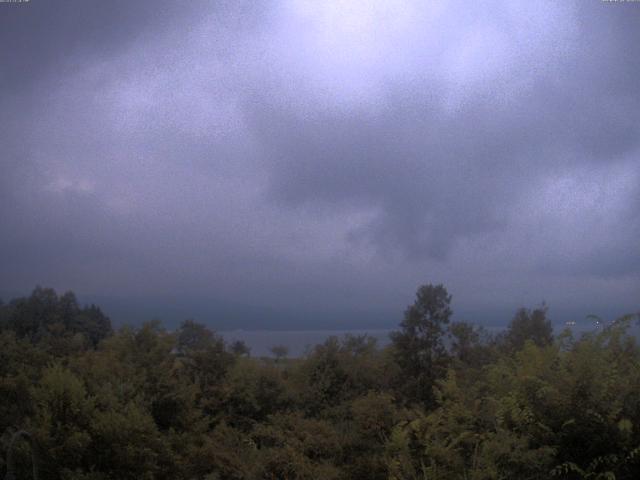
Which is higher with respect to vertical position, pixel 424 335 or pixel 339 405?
pixel 424 335

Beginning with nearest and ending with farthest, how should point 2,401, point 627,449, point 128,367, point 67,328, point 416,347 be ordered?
point 627,449
point 2,401
point 128,367
point 416,347
point 67,328

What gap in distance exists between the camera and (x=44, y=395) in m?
8.52

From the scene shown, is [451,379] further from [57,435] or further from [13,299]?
[13,299]

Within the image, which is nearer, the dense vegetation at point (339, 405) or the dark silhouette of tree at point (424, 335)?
the dense vegetation at point (339, 405)

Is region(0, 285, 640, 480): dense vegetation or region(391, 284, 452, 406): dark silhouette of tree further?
region(391, 284, 452, 406): dark silhouette of tree

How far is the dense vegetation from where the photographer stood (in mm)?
6098

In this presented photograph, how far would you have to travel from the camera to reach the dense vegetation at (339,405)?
6.10 m

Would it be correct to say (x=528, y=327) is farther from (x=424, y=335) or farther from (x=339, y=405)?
(x=339, y=405)

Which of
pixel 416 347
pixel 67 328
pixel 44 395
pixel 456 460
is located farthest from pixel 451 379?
pixel 67 328

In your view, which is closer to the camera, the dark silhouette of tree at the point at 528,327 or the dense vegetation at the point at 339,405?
the dense vegetation at the point at 339,405

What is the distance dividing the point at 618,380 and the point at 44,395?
7787mm

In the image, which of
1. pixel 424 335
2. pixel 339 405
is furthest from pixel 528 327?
pixel 339 405

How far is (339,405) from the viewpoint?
15.4 metres

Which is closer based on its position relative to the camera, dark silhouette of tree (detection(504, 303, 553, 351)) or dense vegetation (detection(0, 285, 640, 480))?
dense vegetation (detection(0, 285, 640, 480))
